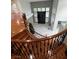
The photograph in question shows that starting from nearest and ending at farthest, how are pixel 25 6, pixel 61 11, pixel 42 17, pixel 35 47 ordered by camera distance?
pixel 35 47 → pixel 61 11 → pixel 25 6 → pixel 42 17

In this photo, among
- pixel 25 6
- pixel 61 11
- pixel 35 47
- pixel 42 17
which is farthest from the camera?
pixel 42 17

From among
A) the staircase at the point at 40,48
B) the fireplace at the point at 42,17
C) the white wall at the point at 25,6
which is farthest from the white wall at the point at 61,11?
the staircase at the point at 40,48

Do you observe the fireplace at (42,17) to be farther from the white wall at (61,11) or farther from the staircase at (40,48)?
the staircase at (40,48)

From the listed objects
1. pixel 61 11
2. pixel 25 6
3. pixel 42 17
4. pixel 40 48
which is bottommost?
pixel 40 48

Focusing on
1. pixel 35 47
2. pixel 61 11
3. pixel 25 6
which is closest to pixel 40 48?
pixel 35 47

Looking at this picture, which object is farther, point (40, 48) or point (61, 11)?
point (61, 11)

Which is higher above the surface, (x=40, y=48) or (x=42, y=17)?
(x=42, y=17)

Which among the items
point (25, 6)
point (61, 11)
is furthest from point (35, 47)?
point (25, 6)

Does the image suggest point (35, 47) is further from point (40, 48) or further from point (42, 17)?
point (42, 17)

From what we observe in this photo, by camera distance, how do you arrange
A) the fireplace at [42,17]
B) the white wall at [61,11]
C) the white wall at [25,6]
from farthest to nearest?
the fireplace at [42,17] < the white wall at [25,6] < the white wall at [61,11]

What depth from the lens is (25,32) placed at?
350cm
